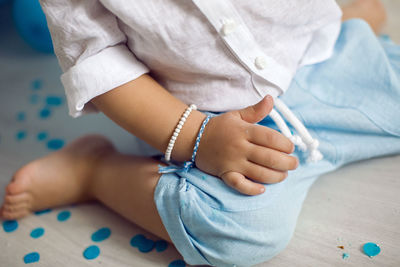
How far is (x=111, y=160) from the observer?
2.36ft

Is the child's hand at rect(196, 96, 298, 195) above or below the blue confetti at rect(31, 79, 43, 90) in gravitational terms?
below

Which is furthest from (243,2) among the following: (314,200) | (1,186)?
(1,186)

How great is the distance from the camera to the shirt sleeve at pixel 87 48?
0.53 meters

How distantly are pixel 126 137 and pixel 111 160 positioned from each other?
0.16 m

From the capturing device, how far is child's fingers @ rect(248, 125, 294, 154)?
0.52 meters

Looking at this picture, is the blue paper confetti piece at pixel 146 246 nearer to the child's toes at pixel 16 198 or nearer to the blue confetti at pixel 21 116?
the child's toes at pixel 16 198

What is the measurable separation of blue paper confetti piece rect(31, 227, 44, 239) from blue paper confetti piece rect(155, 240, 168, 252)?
0.22 metres

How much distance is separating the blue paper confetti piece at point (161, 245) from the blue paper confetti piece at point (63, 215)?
20 centimetres

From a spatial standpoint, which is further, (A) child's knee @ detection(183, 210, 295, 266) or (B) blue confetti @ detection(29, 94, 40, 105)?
(B) blue confetti @ detection(29, 94, 40, 105)

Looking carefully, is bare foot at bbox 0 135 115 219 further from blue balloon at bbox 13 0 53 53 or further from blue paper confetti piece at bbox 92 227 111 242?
blue balloon at bbox 13 0 53 53

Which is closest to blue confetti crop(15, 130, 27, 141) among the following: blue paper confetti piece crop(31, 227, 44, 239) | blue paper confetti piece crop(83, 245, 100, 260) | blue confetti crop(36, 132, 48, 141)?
blue confetti crop(36, 132, 48, 141)

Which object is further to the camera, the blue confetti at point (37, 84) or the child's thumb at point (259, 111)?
the blue confetti at point (37, 84)

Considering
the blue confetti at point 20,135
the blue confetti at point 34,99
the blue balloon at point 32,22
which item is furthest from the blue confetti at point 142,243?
the blue balloon at point 32,22

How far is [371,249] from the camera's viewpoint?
542 millimetres
